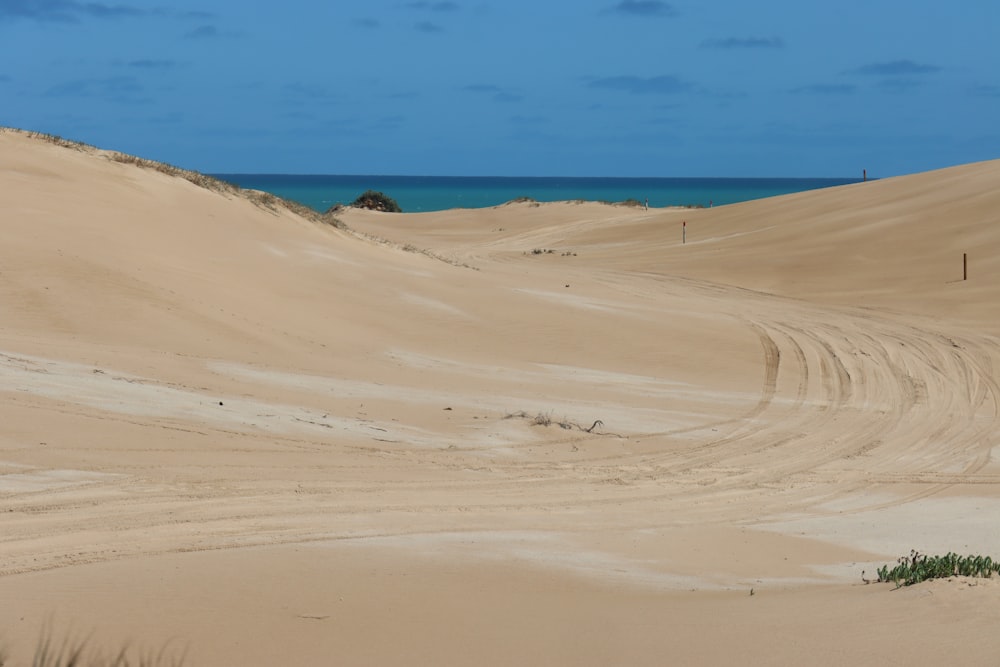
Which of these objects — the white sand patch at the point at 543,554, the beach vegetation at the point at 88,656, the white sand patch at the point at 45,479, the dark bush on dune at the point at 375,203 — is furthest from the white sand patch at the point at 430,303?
the dark bush on dune at the point at 375,203

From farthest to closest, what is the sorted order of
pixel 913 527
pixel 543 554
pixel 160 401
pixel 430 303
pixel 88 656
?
pixel 430 303
pixel 160 401
pixel 913 527
pixel 543 554
pixel 88 656

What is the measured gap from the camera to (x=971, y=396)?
15.5 meters

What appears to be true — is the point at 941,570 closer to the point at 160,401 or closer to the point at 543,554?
the point at 543,554

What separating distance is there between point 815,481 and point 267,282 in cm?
908

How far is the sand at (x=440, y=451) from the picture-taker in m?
5.04

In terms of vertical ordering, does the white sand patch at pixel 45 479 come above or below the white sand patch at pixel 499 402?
below

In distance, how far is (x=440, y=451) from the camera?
10070 mm

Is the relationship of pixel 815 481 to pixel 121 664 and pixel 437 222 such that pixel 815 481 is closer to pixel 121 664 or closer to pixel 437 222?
pixel 121 664

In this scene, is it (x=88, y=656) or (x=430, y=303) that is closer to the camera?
(x=88, y=656)

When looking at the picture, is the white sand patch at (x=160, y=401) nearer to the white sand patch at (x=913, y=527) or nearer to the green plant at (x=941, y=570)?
the white sand patch at (x=913, y=527)

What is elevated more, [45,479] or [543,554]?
[45,479]

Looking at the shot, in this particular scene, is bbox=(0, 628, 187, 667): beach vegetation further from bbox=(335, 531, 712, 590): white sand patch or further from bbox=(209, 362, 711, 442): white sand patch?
bbox=(209, 362, 711, 442): white sand patch

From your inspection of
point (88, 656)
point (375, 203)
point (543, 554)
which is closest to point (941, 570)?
point (543, 554)

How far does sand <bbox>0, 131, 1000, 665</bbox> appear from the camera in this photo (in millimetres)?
5039
